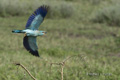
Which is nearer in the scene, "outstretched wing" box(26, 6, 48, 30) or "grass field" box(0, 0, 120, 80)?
"outstretched wing" box(26, 6, 48, 30)

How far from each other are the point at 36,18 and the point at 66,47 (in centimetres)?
563

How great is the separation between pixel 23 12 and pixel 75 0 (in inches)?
240

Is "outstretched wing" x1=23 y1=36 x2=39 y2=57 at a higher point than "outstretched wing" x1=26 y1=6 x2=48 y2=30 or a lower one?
lower

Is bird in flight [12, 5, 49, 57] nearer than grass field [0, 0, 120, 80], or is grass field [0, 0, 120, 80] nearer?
bird in flight [12, 5, 49, 57]

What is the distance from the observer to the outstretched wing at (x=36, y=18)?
1.26 m

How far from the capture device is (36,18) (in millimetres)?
1309

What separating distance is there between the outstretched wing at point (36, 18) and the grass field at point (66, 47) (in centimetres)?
18

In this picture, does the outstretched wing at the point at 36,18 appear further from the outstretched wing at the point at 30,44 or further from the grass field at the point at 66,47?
the grass field at the point at 66,47

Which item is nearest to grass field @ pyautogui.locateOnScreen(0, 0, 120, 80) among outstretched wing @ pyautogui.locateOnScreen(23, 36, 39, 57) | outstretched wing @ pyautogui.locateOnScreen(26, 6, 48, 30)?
outstretched wing @ pyautogui.locateOnScreen(23, 36, 39, 57)

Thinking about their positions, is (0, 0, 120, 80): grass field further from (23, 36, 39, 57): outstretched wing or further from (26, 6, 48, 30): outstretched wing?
(26, 6, 48, 30): outstretched wing

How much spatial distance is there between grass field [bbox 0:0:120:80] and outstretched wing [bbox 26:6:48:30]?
0.18 metres

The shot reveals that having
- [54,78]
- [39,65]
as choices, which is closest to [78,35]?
[39,65]

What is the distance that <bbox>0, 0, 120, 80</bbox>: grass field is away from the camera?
3955 millimetres

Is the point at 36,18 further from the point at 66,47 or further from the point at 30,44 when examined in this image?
the point at 66,47
